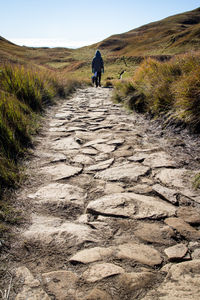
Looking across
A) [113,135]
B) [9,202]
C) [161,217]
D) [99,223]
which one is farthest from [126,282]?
[113,135]

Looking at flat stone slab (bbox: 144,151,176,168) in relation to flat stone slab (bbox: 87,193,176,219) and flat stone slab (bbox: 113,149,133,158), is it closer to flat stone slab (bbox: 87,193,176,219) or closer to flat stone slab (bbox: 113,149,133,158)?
flat stone slab (bbox: 113,149,133,158)

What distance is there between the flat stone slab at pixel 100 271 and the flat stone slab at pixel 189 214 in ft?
2.44

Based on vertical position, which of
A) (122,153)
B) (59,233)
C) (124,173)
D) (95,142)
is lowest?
(59,233)

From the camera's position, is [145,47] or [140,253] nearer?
[140,253]

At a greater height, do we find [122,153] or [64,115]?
[64,115]

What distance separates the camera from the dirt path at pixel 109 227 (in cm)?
122

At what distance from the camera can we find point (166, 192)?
7.06 feet

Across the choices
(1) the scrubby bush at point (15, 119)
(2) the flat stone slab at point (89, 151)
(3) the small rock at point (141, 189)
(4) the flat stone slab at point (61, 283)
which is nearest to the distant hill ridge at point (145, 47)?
(1) the scrubby bush at point (15, 119)

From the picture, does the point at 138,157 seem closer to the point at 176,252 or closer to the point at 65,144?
the point at 65,144

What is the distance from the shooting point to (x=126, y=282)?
1.23 meters

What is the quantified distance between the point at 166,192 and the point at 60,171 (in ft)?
4.00

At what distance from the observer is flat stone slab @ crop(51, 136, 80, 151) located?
11.1 ft

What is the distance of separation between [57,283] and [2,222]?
68 centimetres

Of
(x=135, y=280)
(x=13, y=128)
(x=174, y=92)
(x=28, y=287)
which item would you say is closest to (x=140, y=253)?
(x=135, y=280)
